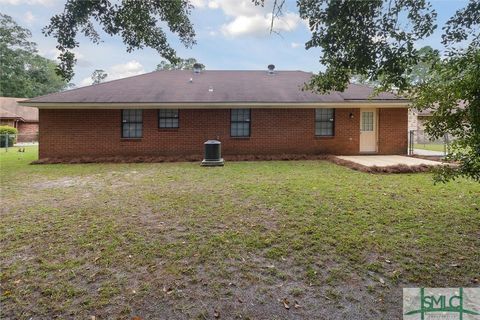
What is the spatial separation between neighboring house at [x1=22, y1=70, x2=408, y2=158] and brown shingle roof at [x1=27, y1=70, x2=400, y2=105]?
1.8 inches

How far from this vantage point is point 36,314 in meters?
2.81

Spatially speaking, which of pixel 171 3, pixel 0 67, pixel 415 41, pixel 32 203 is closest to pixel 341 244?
pixel 415 41

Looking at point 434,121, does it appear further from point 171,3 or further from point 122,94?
point 122,94

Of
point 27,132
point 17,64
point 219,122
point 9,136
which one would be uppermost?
point 17,64

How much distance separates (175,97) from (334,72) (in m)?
10.5

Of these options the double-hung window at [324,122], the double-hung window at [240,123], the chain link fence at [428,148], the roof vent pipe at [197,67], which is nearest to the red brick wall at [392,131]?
the chain link fence at [428,148]

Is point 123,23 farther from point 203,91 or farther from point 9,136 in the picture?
point 9,136

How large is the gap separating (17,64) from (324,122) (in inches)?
1819

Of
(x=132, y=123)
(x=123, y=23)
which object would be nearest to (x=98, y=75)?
(x=132, y=123)

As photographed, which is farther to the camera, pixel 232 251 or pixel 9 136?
pixel 9 136

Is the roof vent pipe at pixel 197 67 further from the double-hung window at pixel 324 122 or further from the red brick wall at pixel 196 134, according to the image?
the double-hung window at pixel 324 122

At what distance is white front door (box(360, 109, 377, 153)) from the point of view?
15002mm

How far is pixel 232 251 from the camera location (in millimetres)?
4023

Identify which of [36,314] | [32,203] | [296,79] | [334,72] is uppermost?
[296,79]
